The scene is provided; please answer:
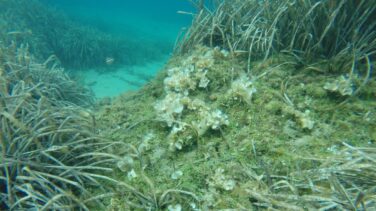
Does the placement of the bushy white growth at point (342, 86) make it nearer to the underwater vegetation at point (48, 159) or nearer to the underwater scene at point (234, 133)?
the underwater scene at point (234, 133)

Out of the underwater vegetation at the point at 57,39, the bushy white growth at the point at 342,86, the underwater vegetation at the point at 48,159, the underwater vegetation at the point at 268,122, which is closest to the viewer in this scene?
the underwater vegetation at the point at 268,122

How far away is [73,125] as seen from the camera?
3.04 meters

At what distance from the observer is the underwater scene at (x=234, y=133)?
2.35 m

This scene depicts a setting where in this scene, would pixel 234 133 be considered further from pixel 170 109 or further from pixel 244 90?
pixel 170 109

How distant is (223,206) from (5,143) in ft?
6.80

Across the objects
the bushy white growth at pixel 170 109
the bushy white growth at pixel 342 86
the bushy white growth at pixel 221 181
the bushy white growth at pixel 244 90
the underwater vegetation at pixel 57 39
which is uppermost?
the bushy white growth at pixel 342 86

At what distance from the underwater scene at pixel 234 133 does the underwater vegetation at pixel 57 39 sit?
22.5 feet

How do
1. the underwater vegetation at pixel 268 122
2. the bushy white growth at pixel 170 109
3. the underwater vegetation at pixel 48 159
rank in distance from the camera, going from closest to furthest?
the underwater vegetation at pixel 268 122
the underwater vegetation at pixel 48 159
the bushy white growth at pixel 170 109

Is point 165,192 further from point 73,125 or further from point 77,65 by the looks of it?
point 77,65

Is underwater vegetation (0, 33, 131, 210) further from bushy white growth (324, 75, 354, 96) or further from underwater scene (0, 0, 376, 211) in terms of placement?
bushy white growth (324, 75, 354, 96)

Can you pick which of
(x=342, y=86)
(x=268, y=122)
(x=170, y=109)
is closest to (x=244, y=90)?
(x=268, y=122)

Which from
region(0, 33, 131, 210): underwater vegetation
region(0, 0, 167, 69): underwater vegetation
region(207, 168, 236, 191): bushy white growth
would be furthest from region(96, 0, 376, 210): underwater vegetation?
region(0, 0, 167, 69): underwater vegetation

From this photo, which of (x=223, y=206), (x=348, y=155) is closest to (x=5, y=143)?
(x=223, y=206)

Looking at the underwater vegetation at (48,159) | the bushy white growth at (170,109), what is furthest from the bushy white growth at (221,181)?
the underwater vegetation at (48,159)
